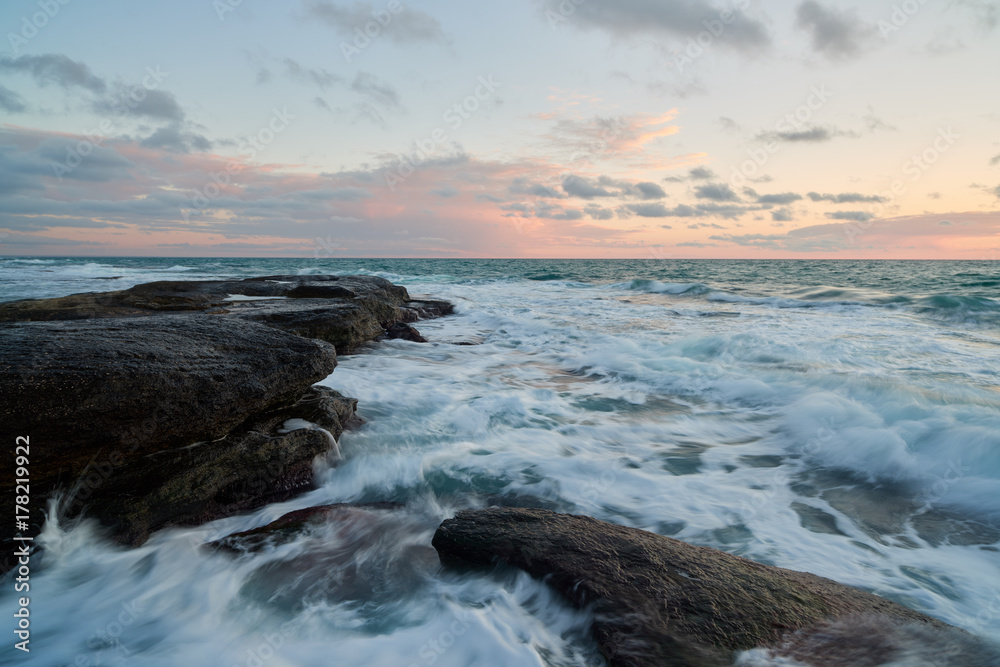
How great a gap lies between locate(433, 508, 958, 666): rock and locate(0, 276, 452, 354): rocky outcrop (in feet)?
11.6

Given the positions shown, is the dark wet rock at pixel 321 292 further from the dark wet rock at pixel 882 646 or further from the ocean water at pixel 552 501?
the dark wet rock at pixel 882 646

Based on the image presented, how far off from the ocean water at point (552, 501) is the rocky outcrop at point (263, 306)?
1.98 feet

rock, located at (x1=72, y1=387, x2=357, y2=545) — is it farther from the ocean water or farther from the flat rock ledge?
the ocean water

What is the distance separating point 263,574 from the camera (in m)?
2.61

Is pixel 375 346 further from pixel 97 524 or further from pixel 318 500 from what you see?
pixel 97 524

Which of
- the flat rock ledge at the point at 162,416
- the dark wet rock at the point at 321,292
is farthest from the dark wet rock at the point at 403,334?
the flat rock ledge at the point at 162,416

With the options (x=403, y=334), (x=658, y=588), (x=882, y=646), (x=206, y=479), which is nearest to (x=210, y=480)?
(x=206, y=479)

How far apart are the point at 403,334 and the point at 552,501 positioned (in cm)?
594

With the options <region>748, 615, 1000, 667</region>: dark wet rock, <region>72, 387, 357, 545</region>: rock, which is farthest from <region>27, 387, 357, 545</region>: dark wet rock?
<region>748, 615, 1000, 667</region>: dark wet rock

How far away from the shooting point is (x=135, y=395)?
2713 mm

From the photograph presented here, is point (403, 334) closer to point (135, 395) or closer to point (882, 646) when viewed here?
point (135, 395)

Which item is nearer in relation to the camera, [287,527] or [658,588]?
[658,588]

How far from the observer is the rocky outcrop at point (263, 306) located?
599 centimetres

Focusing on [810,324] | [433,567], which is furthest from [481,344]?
[810,324]
